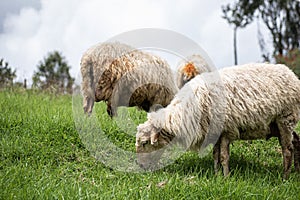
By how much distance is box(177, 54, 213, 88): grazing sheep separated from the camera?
8000 mm

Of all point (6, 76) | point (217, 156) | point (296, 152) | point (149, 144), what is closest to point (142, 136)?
point (149, 144)

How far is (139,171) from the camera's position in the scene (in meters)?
5.12

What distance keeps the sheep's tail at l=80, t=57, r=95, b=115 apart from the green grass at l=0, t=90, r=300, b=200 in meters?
0.51

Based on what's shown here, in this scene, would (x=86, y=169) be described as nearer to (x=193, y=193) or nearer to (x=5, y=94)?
(x=193, y=193)

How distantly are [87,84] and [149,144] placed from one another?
5.85 ft

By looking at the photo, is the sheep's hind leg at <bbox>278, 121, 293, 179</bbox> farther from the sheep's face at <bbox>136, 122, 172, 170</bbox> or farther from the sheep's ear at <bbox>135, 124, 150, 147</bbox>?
the sheep's ear at <bbox>135, 124, 150, 147</bbox>

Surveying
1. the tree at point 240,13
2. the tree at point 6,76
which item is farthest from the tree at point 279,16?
the tree at point 6,76

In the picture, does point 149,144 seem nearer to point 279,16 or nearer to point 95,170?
point 95,170

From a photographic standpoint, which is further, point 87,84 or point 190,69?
point 190,69

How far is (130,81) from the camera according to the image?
606 centimetres

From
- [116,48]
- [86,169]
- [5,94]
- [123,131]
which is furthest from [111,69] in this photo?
[5,94]

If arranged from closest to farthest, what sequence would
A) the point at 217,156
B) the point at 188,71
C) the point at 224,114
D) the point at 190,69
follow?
1. the point at 224,114
2. the point at 217,156
3. the point at 188,71
4. the point at 190,69

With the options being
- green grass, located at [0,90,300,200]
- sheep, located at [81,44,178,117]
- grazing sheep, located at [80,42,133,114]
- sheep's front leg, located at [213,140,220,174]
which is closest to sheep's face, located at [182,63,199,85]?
green grass, located at [0,90,300,200]

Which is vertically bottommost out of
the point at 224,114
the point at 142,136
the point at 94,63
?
the point at 142,136
